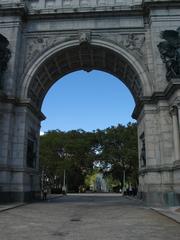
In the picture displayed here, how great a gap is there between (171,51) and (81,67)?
9739 mm

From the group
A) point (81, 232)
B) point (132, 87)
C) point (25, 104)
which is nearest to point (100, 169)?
point (132, 87)

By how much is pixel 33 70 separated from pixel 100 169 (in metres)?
38.7

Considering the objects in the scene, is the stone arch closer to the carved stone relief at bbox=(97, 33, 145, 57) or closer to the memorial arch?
the memorial arch

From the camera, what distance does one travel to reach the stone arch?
22.9 metres

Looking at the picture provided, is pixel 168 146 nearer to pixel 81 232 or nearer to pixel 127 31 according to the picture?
pixel 127 31

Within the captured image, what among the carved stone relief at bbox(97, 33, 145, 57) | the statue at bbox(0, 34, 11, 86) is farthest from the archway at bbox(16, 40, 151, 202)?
→ the statue at bbox(0, 34, 11, 86)

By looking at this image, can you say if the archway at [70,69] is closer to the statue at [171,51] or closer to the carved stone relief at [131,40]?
the carved stone relief at [131,40]

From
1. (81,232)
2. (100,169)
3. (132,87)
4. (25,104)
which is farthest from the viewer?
(100,169)

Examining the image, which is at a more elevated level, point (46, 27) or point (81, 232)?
point (46, 27)

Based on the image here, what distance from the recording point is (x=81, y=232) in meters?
8.94

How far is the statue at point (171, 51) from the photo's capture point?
1983 cm

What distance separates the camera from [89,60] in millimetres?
26547

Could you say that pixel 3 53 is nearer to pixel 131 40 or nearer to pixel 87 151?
pixel 131 40

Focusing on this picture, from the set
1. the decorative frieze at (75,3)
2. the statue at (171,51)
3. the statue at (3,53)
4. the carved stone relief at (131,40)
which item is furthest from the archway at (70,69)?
the decorative frieze at (75,3)
